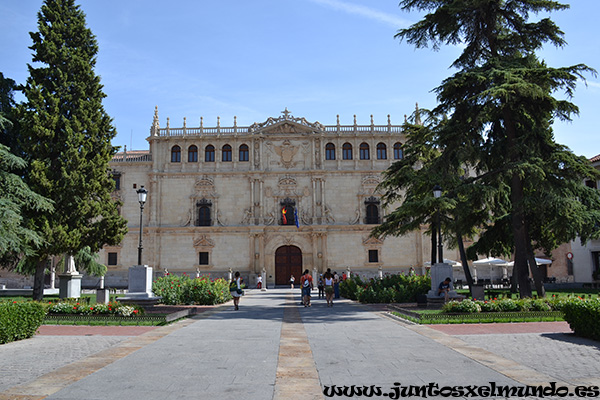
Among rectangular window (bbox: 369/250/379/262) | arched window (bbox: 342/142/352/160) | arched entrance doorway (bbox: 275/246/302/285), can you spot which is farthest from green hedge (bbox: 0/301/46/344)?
arched window (bbox: 342/142/352/160)

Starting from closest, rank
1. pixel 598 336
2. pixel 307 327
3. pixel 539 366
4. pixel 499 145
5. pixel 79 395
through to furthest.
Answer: pixel 79 395 < pixel 539 366 < pixel 598 336 < pixel 307 327 < pixel 499 145

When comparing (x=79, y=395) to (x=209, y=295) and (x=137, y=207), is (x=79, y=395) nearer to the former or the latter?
(x=209, y=295)

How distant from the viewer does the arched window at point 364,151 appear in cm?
4897

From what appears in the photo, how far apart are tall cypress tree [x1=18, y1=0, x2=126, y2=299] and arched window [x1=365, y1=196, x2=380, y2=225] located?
2840cm

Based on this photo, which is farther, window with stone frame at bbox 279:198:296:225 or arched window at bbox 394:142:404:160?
arched window at bbox 394:142:404:160

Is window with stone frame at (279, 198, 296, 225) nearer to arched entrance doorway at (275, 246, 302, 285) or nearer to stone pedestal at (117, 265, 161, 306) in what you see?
arched entrance doorway at (275, 246, 302, 285)

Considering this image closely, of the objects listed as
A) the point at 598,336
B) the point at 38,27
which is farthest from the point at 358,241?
the point at 598,336

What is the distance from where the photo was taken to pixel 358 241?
47438 mm

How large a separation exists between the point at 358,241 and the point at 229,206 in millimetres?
13463

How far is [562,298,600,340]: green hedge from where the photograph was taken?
1021cm

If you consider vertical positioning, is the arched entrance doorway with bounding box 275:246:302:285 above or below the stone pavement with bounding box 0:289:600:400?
above

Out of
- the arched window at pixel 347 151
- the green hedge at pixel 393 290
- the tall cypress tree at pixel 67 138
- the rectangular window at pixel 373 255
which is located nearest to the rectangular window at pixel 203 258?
the rectangular window at pixel 373 255

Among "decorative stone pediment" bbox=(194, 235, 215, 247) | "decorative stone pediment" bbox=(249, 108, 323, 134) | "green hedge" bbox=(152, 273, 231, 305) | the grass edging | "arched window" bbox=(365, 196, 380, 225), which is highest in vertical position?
"decorative stone pediment" bbox=(249, 108, 323, 134)

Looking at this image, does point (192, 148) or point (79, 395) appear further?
point (192, 148)
